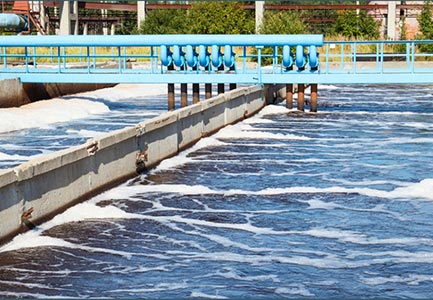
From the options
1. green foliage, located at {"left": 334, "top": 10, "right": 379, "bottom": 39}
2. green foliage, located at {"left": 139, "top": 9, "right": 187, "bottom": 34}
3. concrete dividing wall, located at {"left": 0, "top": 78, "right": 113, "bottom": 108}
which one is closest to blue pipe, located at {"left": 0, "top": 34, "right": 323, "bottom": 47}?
concrete dividing wall, located at {"left": 0, "top": 78, "right": 113, "bottom": 108}

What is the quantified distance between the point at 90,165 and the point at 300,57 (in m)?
13.2

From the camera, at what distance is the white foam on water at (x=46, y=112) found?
953 inches

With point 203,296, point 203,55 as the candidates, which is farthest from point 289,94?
point 203,296

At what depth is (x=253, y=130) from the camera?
75.6 ft

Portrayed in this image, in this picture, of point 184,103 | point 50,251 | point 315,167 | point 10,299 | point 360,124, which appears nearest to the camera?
point 10,299

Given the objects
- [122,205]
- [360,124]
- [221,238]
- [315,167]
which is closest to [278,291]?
[221,238]

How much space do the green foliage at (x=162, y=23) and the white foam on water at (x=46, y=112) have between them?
2624 cm

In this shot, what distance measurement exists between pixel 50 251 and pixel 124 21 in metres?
58.8

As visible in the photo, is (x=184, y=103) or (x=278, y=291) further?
(x=184, y=103)

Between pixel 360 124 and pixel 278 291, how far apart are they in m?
16.2

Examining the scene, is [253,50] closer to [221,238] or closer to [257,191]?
[257,191]

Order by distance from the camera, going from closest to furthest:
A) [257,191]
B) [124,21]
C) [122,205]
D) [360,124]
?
[122,205] < [257,191] < [360,124] < [124,21]

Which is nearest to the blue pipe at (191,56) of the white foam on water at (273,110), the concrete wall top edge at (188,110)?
the white foam on water at (273,110)

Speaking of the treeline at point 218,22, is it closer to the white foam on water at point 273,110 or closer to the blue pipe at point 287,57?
the white foam on water at point 273,110
